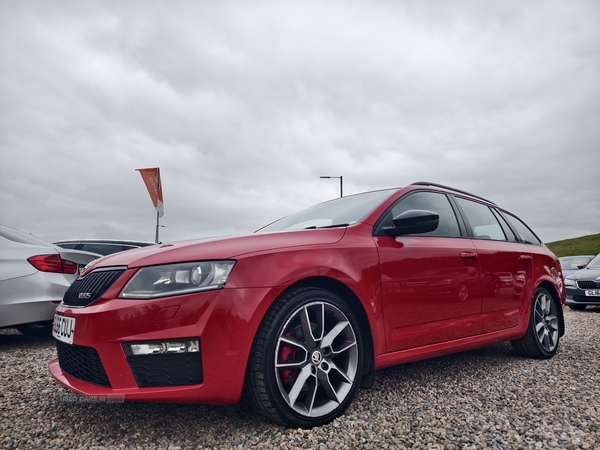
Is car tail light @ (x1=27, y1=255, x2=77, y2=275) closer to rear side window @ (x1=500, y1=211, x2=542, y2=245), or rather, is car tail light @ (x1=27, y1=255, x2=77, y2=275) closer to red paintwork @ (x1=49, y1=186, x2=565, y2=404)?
red paintwork @ (x1=49, y1=186, x2=565, y2=404)

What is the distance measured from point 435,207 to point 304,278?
163 cm

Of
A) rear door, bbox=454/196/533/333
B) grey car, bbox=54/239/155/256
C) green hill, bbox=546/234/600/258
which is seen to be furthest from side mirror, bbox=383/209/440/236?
green hill, bbox=546/234/600/258

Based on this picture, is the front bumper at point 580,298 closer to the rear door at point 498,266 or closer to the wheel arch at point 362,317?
the rear door at point 498,266

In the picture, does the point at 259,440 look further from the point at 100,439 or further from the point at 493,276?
the point at 493,276

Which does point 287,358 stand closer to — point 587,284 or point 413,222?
point 413,222

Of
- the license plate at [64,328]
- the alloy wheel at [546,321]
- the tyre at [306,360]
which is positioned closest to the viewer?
the tyre at [306,360]

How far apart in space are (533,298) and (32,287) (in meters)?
4.91

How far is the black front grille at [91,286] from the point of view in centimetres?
233

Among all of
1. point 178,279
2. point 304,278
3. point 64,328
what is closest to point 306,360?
point 304,278

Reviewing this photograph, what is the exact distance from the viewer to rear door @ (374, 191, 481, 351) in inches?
113

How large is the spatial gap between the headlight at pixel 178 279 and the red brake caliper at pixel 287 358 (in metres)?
0.51

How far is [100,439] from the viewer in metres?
2.32

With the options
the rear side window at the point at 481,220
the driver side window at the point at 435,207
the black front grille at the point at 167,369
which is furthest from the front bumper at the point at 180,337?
the rear side window at the point at 481,220

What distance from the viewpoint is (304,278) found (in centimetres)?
247
